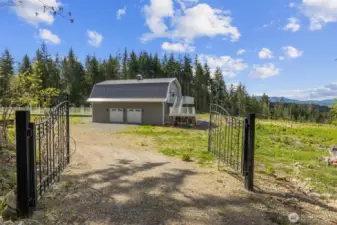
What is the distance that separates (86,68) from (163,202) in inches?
1644

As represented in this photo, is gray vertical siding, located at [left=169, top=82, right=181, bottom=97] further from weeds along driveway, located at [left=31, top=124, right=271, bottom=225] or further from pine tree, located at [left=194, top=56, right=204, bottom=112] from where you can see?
pine tree, located at [left=194, top=56, right=204, bottom=112]

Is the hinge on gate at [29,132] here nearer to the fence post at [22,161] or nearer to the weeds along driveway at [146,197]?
the fence post at [22,161]

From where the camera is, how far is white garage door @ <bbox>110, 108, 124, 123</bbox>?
1856 cm

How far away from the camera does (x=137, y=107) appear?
1794 cm

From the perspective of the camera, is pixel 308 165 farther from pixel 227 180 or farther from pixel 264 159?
pixel 227 180

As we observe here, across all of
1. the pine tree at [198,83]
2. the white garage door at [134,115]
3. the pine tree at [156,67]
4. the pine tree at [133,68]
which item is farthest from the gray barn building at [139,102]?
the pine tree at [156,67]

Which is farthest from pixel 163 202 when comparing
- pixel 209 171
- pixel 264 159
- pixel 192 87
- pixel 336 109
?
pixel 192 87

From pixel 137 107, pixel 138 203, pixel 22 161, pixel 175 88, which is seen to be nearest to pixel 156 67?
pixel 175 88

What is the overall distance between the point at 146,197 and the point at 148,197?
30 millimetres

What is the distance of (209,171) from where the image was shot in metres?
4.57

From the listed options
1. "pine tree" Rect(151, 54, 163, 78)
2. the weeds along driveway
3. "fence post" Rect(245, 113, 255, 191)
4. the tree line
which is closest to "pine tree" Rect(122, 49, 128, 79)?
the tree line

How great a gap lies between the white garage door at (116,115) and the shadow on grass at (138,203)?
578 inches

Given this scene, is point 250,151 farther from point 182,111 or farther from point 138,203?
point 182,111

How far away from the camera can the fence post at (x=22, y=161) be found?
93.5 inches
